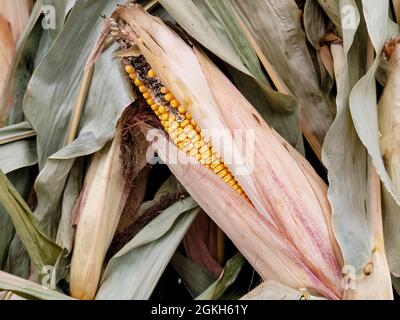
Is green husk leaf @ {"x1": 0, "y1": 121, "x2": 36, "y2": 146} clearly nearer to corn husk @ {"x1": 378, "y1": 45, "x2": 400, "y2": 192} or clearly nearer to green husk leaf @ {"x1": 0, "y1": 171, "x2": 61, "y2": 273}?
green husk leaf @ {"x1": 0, "y1": 171, "x2": 61, "y2": 273}

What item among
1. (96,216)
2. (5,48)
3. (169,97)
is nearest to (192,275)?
(96,216)

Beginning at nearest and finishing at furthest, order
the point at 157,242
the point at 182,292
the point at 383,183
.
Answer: the point at 383,183
the point at 157,242
the point at 182,292

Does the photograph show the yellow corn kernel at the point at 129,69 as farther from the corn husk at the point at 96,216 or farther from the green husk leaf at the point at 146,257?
the green husk leaf at the point at 146,257

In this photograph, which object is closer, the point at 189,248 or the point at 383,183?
the point at 383,183

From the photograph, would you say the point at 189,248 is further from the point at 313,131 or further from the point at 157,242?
the point at 313,131

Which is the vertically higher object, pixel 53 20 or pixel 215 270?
pixel 53 20

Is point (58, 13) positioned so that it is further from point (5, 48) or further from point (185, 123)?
point (185, 123)

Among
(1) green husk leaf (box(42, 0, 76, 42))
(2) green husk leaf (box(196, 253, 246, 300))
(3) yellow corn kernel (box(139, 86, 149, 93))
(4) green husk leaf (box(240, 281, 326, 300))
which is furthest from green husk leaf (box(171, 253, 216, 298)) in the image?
(1) green husk leaf (box(42, 0, 76, 42))
